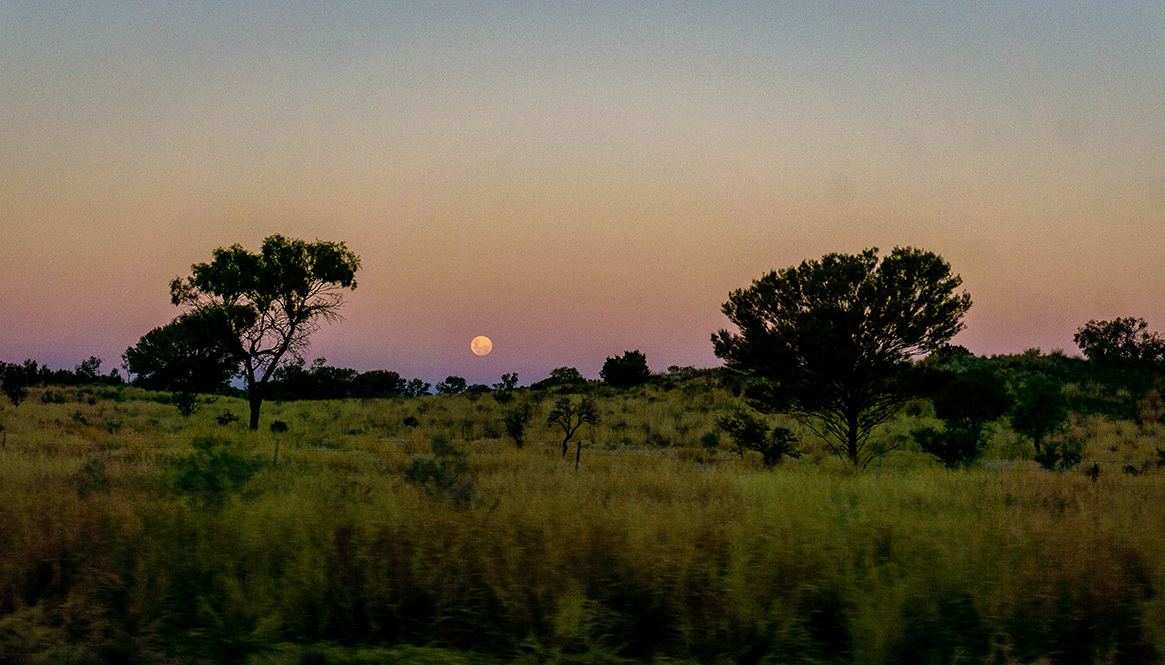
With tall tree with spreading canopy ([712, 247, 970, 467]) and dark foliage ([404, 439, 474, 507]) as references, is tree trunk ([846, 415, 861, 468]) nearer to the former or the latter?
tall tree with spreading canopy ([712, 247, 970, 467])

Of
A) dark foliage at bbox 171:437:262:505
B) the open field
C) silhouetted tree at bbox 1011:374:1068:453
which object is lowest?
the open field

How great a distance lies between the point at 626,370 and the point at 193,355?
1371 inches

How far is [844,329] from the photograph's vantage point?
57.2 ft

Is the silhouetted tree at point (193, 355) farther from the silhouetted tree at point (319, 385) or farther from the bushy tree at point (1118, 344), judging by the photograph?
the bushy tree at point (1118, 344)

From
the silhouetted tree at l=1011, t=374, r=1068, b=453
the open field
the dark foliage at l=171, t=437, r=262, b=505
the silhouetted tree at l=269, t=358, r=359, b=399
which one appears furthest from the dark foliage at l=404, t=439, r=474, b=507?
the silhouetted tree at l=269, t=358, r=359, b=399

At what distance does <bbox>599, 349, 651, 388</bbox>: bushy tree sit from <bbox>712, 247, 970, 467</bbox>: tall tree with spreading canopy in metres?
39.7

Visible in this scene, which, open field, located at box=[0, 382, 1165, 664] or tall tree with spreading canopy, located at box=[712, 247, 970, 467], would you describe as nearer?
open field, located at box=[0, 382, 1165, 664]

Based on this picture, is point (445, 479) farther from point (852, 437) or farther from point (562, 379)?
point (562, 379)

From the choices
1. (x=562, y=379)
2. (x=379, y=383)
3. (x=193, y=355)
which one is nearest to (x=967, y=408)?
(x=193, y=355)

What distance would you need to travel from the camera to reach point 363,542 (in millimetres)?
6062

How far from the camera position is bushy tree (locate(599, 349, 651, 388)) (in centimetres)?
5859

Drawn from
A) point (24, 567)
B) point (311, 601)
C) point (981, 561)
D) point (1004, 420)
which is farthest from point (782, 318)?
point (1004, 420)

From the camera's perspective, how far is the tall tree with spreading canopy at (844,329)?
17156mm

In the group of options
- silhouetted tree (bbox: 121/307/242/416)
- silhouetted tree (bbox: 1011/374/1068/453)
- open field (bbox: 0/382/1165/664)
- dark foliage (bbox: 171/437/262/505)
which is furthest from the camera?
silhouetted tree (bbox: 121/307/242/416)
